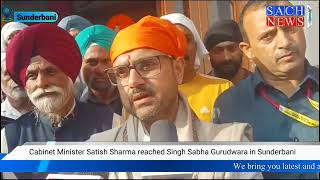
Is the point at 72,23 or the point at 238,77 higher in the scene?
the point at 72,23

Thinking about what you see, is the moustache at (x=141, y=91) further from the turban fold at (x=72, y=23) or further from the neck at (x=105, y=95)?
the turban fold at (x=72, y=23)

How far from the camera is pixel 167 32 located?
2764 millimetres

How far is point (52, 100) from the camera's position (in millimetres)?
2852

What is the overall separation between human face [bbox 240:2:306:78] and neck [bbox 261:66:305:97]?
2cm

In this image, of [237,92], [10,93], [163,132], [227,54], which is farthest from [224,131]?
[10,93]

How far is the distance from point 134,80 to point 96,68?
0.25 metres

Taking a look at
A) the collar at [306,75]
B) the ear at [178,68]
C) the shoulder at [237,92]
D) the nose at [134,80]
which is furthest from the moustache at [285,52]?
the nose at [134,80]

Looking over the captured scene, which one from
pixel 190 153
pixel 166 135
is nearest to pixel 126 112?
pixel 166 135

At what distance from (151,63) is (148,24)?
23 cm

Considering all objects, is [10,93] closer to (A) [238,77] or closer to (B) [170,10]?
(B) [170,10]

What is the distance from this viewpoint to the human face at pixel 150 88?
107 inches

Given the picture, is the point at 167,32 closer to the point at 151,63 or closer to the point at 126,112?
the point at 151,63
